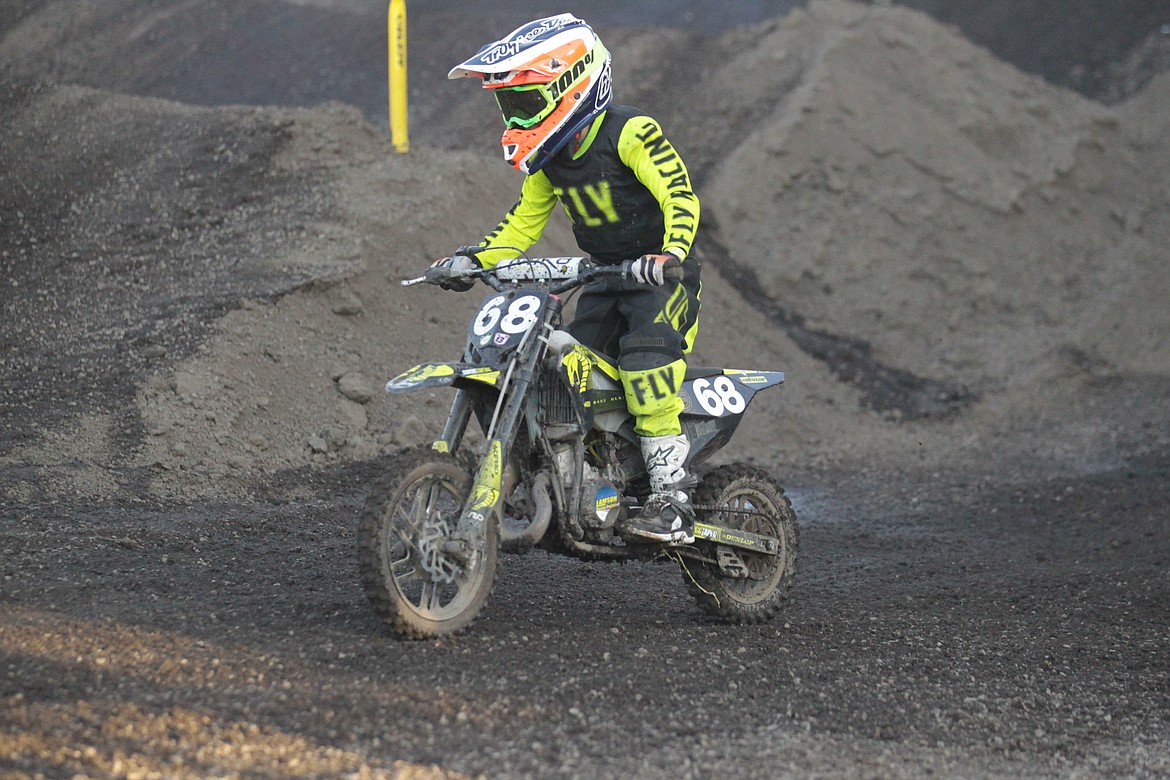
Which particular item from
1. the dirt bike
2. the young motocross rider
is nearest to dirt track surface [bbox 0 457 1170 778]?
the dirt bike

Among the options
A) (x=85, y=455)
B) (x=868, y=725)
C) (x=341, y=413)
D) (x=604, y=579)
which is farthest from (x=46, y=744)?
(x=341, y=413)

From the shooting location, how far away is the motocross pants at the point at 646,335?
6.16 metres

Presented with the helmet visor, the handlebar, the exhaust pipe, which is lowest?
the exhaust pipe

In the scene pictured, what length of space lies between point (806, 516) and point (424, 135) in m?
8.65

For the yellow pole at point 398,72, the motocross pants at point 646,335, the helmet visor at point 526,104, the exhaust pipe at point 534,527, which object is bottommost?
the yellow pole at point 398,72

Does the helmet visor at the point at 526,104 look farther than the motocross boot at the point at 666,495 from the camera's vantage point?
→ No

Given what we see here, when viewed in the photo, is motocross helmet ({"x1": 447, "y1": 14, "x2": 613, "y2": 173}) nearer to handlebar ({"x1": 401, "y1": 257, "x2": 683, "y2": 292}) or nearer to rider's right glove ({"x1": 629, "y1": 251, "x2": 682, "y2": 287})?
handlebar ({"x1": 401, "y1": 257, "x2": 683, "y2": 292})

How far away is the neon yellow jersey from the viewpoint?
6203 mm

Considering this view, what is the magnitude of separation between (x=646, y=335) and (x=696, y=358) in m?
6.79

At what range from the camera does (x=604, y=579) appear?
7559 millimetres

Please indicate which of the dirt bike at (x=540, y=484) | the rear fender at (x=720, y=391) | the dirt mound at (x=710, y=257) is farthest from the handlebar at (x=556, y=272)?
the dirt mound at (x=710, y=257)

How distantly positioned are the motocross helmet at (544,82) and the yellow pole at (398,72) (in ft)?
22.4

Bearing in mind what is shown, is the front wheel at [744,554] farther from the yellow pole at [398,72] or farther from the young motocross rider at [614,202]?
the yellow pole at [398,72]

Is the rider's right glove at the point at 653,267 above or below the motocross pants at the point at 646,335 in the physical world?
above
